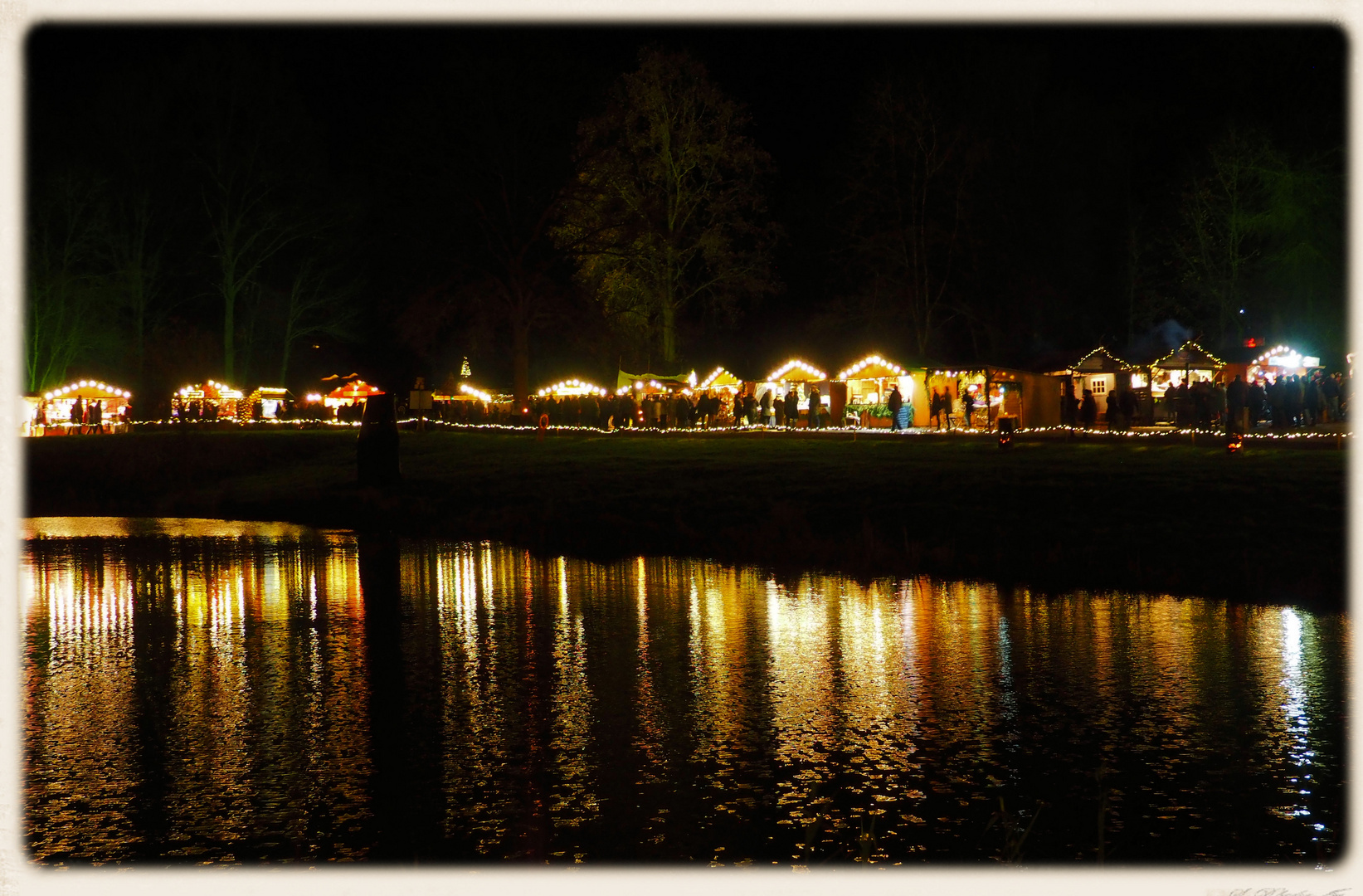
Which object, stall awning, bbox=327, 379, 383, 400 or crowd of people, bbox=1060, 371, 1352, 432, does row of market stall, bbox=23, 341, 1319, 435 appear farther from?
stall awning, bbox=327, 379, 383, 400

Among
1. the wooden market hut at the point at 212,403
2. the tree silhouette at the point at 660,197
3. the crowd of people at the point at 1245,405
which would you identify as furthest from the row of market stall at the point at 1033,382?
the wooden market hut at the point at 212,403

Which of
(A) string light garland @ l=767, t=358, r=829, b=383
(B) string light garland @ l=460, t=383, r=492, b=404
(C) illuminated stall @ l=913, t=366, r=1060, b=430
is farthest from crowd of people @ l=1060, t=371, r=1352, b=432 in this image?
(B) string light garland @ l=460, t=383, r=492, b=404

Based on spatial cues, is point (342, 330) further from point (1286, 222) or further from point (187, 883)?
point (187, 883)

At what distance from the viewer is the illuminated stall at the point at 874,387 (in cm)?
4634

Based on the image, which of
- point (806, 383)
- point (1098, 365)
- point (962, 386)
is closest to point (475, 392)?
point (806, 383)

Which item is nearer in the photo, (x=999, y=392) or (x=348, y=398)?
(x=999, y=392)

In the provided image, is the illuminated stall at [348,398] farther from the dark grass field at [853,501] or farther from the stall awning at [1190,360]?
the stall awning at [1190,360]

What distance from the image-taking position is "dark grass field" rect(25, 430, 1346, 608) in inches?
692

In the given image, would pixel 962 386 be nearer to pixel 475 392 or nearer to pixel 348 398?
pixel 475 392

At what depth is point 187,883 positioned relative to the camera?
593 centimetres

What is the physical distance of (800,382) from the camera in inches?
1965

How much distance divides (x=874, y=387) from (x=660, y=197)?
12502 mm

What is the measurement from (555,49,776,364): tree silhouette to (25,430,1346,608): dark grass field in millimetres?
13688

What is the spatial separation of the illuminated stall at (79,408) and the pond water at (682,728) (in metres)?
48.3
